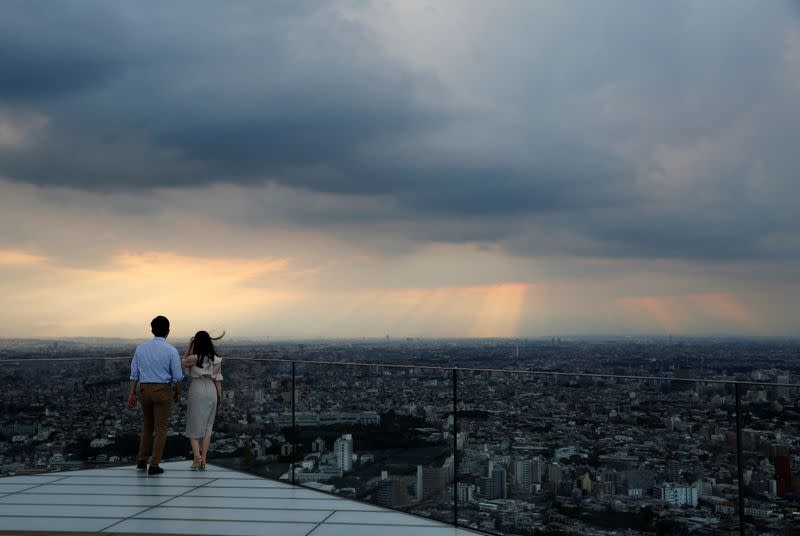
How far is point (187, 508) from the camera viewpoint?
A: 6.43 meters

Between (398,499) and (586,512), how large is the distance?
1.93m

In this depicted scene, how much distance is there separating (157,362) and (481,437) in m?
4.26

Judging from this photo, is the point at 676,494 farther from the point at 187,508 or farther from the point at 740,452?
the point at 187,508

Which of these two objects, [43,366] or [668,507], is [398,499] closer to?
[668,507]

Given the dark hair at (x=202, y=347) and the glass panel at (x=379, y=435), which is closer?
the glass panel at (x=379, y=435)

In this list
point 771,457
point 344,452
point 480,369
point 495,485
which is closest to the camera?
point 771,457

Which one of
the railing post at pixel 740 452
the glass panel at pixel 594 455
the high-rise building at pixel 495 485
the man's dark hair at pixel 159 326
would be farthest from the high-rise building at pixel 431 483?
the man's dark hair at pixel 159 326

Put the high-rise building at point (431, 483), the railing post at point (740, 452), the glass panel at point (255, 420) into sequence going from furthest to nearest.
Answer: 1. the glass panel at point (255, 420)
2. the high-rise building at point (431, 483)
3. the railing post at point (740, 452)

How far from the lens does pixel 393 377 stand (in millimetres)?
6609

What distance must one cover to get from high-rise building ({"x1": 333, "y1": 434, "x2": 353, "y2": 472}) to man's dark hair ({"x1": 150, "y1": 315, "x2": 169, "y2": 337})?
100 inches

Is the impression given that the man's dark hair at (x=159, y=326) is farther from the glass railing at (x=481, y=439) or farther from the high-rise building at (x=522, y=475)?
the high-rise building at (x=522, y=475)

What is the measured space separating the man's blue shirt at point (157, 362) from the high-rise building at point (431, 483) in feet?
11.6

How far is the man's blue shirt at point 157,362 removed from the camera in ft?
27.2

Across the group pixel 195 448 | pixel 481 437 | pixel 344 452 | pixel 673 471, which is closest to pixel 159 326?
pixel 195 448
